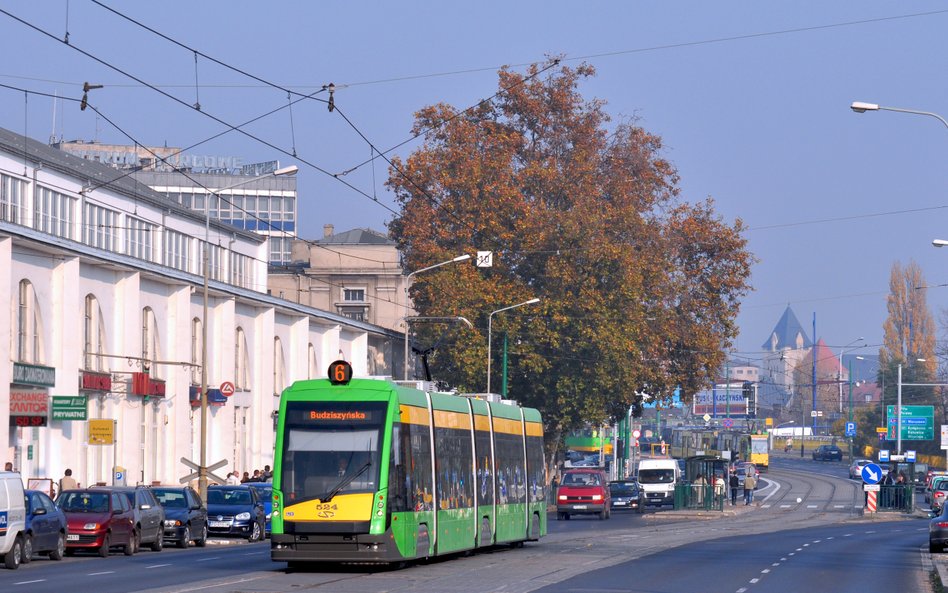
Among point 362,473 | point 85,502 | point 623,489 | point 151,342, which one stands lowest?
point 623,489

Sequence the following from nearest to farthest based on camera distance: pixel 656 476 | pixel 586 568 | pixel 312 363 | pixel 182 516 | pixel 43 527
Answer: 1. pixel 586 568
2. pixel 43 527
3. pixel 182 516
4. pixel 656 476
5. pixel 312 363

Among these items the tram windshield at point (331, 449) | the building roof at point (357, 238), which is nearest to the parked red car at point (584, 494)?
the tram windshield at point (331, 449)

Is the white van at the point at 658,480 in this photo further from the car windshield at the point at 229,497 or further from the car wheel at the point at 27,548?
the car wheel at the point at 27,548

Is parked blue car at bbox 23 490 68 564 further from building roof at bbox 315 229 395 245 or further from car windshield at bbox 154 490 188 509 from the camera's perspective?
building roof at bbox 315 229 395 245

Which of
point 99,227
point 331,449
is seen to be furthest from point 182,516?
point 99,227

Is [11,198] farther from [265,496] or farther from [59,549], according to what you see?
[59,549]

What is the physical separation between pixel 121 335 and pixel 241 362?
12.1m

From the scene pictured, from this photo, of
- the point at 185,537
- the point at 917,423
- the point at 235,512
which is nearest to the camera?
the point at 185,537

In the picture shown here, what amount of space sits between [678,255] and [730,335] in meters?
3.95

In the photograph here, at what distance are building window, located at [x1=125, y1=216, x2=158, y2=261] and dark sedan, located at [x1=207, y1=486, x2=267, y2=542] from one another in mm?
23870

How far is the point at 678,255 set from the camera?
63.2 m

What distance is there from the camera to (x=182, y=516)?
3381cm

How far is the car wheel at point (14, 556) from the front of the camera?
24913mm

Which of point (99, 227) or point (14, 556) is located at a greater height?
point (99, 227)
